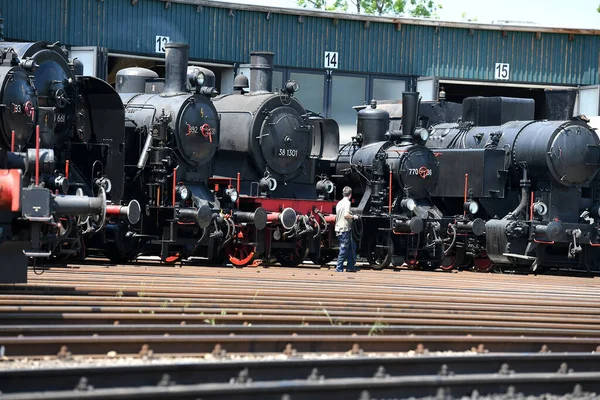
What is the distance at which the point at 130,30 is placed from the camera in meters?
27.3

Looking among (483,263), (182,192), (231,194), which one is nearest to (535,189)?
(483,263)

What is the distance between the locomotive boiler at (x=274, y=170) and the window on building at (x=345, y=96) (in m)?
10.6

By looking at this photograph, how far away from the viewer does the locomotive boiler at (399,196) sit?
20250 millimetres

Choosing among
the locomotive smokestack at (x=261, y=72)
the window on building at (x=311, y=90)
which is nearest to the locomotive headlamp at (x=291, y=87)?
the locomotive smokestack at (x=261, y=72)

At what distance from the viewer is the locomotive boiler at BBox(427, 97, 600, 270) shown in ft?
64.3

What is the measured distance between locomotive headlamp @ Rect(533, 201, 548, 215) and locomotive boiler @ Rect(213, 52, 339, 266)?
148 inches

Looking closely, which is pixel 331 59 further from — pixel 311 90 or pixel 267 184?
pixel 267 184

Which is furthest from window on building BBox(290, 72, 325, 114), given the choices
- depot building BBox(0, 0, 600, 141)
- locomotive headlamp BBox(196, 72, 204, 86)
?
locomotive headlamp BBox(196, 72, 204, 86)

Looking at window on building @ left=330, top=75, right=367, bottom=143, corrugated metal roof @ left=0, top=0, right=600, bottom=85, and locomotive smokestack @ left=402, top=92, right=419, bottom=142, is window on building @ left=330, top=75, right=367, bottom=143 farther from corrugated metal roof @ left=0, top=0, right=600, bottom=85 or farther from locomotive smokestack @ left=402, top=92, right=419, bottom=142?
locomotive smokestack @ left=402, top=92, right=419, bottom=142

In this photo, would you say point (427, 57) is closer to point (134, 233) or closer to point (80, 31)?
point (80, 31)

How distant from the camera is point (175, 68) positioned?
18.8 m

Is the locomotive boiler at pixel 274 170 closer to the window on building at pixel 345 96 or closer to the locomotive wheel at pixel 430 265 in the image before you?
the locomotive wheel at pixel 430 265

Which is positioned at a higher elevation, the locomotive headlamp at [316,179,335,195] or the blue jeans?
the locomotive headlamp at [316,179,335,195]

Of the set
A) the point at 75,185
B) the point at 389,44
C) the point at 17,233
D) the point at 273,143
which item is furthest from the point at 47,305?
the point at 389,44
